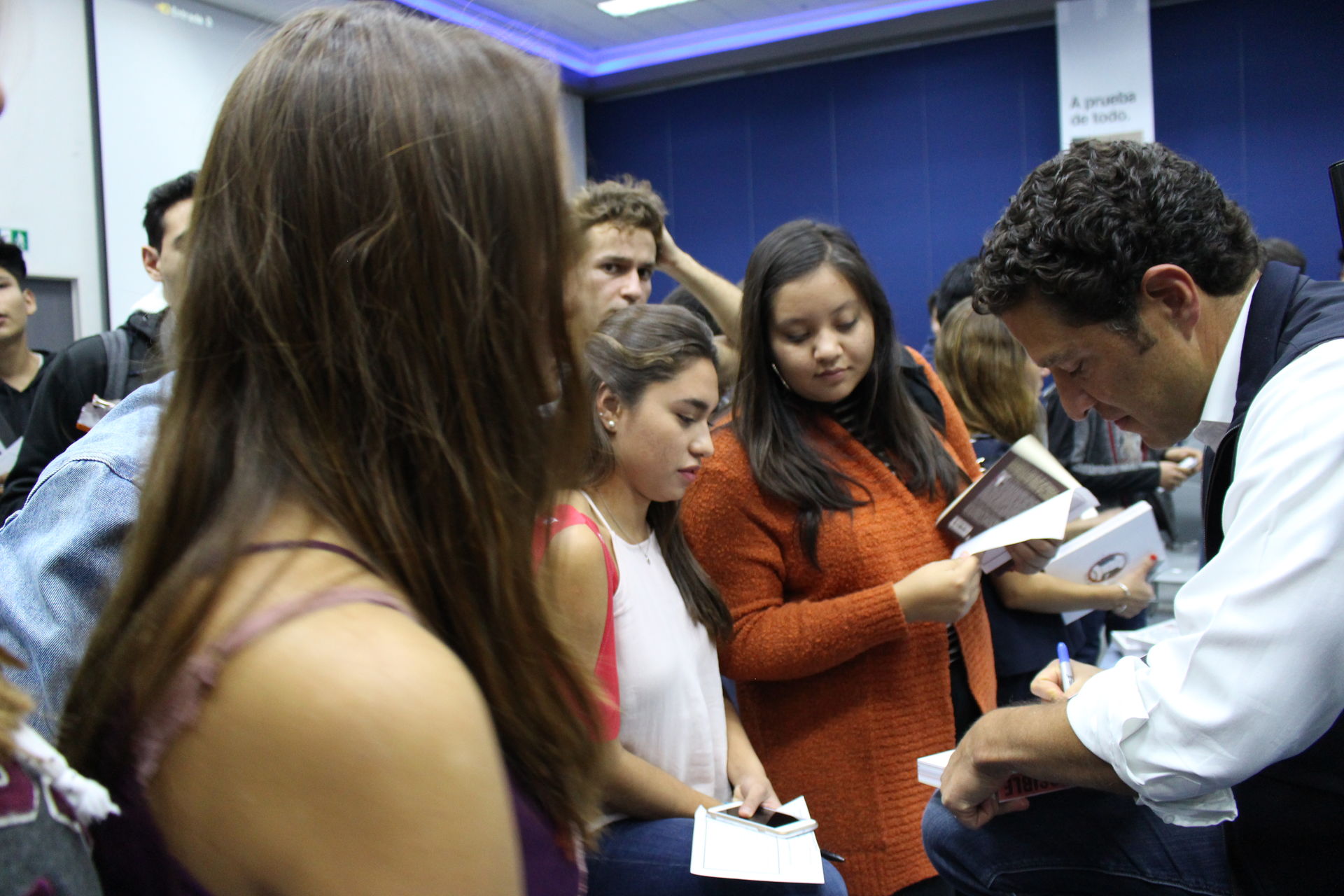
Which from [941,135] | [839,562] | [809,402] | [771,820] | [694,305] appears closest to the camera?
[771,820]

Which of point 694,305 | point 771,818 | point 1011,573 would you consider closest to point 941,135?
point 694,305

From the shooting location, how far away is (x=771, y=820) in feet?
5.25

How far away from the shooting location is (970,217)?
7.96 m

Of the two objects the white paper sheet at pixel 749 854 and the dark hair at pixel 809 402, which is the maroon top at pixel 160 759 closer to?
the white paper sheet at pixel 749 854

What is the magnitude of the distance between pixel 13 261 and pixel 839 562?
3425 millimetres

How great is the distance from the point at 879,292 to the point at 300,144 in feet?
5.39

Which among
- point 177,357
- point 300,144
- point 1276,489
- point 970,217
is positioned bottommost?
point 1276,489

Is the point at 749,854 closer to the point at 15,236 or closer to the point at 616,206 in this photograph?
the point at 616,206

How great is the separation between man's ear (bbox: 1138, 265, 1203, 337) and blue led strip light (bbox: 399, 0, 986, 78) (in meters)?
6.49

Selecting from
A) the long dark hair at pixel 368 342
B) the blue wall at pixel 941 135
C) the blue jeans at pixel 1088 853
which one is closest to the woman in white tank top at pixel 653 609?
the blue jeans at pixel 1088 853

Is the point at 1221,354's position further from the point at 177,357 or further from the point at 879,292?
the point at 177,357

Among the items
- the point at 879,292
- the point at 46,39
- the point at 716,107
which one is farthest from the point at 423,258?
the point at 716,107

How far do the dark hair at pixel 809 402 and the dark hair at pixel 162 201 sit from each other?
134 centimetres

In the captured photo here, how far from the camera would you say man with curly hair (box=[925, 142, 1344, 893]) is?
1.06 m
